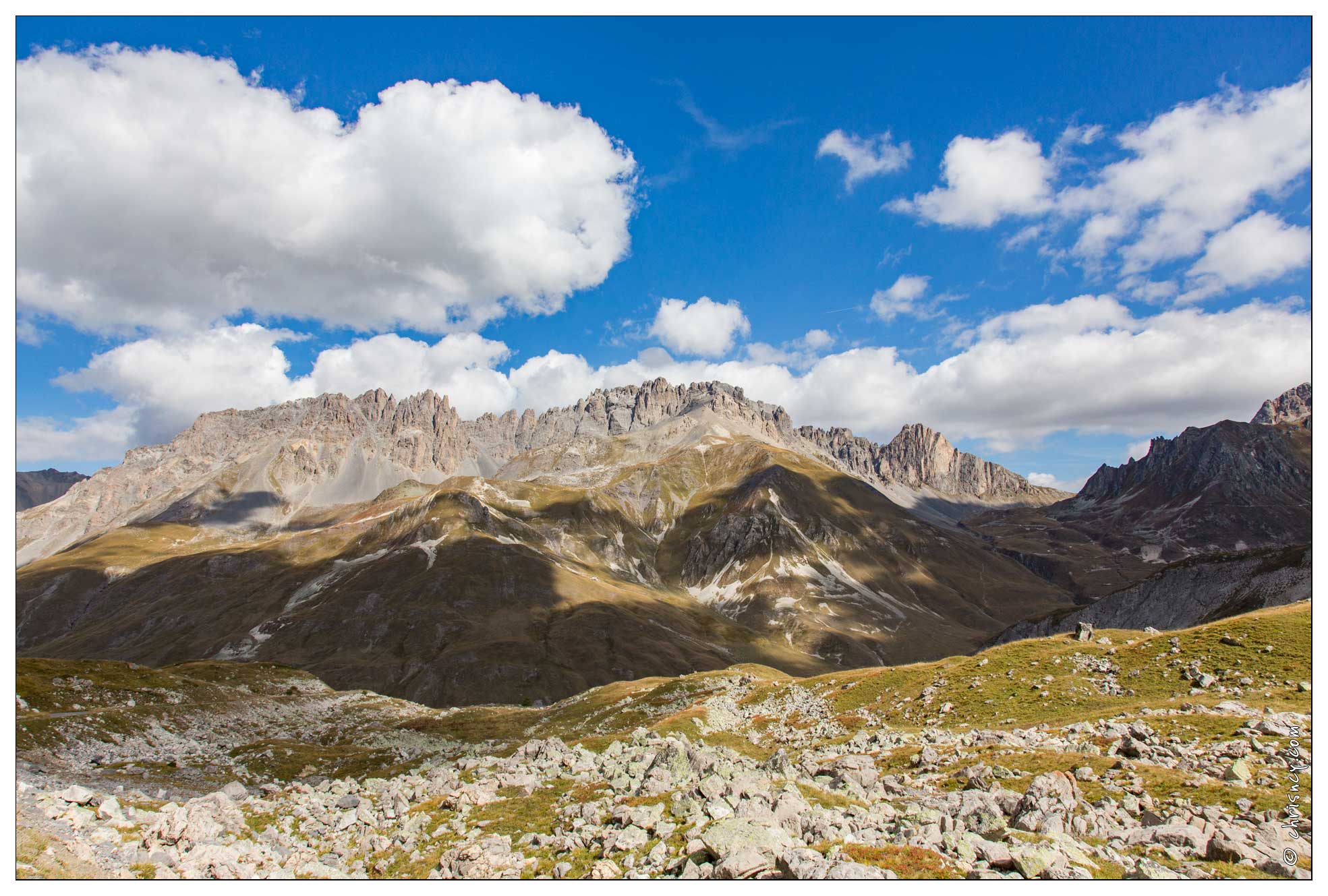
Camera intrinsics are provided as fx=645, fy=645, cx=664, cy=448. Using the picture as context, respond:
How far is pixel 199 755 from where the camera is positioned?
62219 mm

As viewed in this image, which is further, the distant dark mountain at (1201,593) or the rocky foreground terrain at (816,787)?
the distant dark mountain at (1201,593)

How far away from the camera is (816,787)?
3083cm

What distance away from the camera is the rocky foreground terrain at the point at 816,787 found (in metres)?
20.3

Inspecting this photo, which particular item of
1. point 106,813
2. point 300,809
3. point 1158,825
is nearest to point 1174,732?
point 1158,825

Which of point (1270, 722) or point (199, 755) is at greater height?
point (1270, 722)

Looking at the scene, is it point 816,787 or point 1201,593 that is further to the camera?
point 1201,593

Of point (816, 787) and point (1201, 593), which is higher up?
point (1201, 593)

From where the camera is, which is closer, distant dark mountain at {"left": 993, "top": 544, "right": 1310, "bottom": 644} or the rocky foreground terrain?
the rocky foreground terrain

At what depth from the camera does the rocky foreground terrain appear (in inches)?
800
